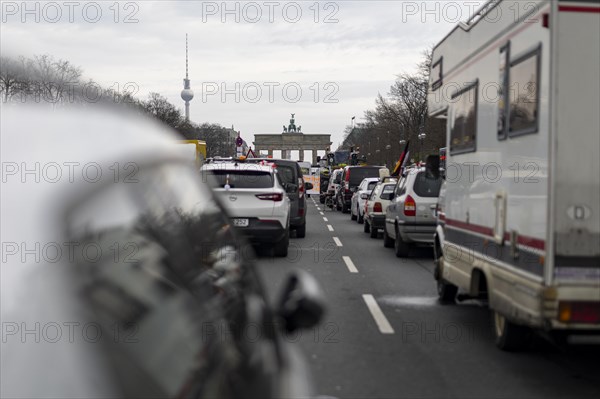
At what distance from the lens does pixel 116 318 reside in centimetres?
181

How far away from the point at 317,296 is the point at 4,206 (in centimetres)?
119

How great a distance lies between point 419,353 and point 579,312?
191 cm

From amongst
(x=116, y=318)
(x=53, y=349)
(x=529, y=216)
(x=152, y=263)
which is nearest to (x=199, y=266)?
(x=152, y=263)

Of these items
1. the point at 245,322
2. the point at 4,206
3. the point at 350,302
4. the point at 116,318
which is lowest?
the point at 350,302

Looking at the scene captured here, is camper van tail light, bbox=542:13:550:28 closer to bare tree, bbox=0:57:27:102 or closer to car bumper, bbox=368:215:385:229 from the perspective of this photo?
bare tree, bbox=0:57:27:102

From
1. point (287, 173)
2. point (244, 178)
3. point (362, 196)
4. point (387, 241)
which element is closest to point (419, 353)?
point (244, 178)

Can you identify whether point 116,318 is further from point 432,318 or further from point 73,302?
point 432,318

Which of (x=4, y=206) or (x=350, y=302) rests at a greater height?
(x=4, y=206)

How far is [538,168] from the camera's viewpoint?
5.70m

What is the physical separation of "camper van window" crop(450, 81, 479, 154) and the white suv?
646 centimetres

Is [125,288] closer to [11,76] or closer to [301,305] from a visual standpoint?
[11,76]

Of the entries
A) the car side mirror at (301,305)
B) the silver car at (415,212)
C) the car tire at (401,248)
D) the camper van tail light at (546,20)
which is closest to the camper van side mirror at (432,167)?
the camper van tail light at (546,20)

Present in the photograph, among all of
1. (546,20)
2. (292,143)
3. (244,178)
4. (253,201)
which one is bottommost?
(253,201)

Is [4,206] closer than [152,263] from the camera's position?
Yes
